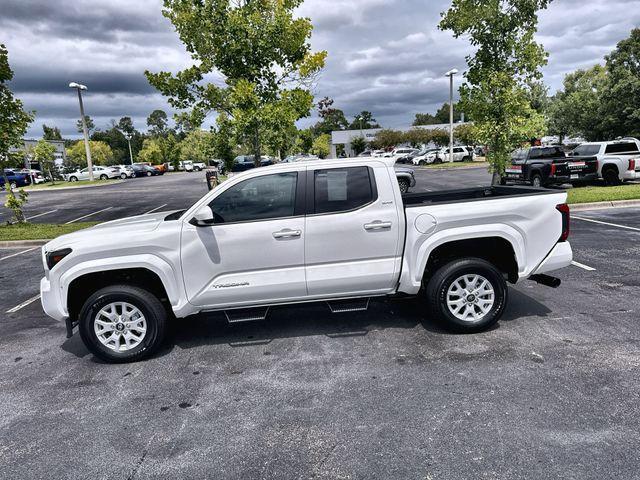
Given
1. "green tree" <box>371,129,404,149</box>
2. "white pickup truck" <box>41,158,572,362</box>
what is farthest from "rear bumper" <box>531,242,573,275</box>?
"green tree" <box>371,129,404,149</box>

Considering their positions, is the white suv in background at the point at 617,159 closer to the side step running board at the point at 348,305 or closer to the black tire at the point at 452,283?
the black tire at the point at 452,283

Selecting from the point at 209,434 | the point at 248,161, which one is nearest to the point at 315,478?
the point at 209,434

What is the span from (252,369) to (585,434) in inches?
108

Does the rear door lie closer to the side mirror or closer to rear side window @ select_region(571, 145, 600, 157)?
the side mirror

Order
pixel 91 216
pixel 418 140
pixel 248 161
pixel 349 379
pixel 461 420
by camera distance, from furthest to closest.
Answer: pixel 418 140 → pixel 248 161 → pixel 91 216 → pixel 349 379 → pixel 461 420

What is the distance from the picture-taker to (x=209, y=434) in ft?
10.5

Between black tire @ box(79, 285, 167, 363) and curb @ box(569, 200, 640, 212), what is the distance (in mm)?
11686

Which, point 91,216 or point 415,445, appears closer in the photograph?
point 415,445

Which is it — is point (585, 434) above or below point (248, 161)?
below

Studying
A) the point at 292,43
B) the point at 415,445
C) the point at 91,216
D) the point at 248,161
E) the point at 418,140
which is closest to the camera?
the point at 415,445

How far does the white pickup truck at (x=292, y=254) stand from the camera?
4344 millimetres

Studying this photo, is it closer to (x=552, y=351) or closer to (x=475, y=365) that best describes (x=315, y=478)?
(x=475, y=365)

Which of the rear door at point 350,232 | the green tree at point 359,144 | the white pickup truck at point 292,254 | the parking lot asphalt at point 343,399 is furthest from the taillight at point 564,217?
the green tree at point 359,144

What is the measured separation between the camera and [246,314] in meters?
4.56
